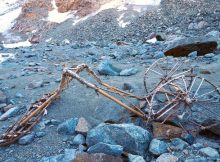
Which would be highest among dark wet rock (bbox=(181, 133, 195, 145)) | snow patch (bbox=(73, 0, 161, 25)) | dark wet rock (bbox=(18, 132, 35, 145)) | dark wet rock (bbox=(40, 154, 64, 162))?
dark wet rock (bbox=(40, 154, 64, 162))

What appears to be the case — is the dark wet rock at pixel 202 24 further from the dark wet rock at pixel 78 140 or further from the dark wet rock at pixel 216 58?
the dark wet rock at pixel 78 140

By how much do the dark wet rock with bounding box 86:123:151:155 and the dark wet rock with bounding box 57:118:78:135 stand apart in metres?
0.27

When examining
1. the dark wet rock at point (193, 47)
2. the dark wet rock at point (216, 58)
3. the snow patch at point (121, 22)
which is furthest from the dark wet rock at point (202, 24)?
the dark wet rock at point (216, 58)

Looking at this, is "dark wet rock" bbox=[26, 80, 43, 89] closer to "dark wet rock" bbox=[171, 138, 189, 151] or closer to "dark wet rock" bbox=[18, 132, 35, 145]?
"dark wet rock" bbox=[18, 132, 35, 145]

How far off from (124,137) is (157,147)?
0.73ft

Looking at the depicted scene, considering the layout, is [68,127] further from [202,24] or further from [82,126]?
[202,24]

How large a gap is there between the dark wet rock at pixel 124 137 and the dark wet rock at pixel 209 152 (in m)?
0.35

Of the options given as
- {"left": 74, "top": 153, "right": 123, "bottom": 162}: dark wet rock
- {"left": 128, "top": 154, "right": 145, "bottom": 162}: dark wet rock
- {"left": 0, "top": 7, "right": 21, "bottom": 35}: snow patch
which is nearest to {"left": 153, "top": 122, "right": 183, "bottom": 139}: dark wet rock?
{"left": 128, "top": 154, "right": 145, "bottom": 162}: dark wet rock

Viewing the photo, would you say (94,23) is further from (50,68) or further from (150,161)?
(150,161)

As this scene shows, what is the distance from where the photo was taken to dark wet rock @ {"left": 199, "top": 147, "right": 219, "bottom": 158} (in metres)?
2.21

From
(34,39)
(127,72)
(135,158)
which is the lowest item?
(34,39)

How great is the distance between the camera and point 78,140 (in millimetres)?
2426

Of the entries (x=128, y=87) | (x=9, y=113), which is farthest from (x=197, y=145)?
Result: (x=9, y=113)

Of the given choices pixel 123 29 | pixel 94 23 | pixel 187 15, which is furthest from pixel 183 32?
pixel 94 23
